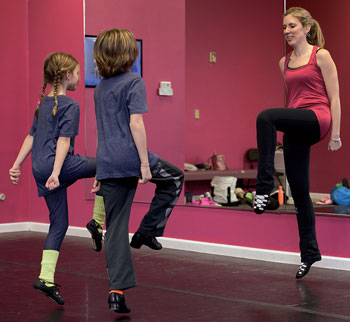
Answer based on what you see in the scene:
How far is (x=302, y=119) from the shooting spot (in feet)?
13.9

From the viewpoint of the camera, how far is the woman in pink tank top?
421 centimetres

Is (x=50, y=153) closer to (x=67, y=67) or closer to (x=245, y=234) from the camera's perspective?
(x=67, y=67)

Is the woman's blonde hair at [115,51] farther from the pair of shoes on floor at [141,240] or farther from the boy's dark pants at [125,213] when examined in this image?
the pair of shoes on floor at [141,240]

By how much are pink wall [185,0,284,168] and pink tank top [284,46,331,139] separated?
4.13 metres

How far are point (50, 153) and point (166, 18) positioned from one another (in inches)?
117

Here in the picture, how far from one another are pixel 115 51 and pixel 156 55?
9.89 feet

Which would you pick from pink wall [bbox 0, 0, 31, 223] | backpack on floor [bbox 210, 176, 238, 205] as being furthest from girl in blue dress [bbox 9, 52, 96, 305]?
pink wall [bbox 0, 0, 31, 223]

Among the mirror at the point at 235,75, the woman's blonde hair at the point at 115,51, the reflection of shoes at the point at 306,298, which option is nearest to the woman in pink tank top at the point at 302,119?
the reflection of shoes at the point at 306,298

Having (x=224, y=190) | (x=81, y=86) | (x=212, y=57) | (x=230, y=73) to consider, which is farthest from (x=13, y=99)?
(x=230, y=73)

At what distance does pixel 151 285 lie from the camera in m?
4.37

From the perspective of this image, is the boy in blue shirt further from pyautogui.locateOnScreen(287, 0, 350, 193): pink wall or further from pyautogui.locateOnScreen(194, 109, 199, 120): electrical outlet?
→ pyautogui.locateOnScreen(194, 109, 199, 120): electrical outlet

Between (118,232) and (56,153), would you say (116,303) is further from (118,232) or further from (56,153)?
(56,153)

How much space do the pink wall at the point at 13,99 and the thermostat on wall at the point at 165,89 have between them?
4.23 ft

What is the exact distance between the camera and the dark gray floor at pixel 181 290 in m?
3.62
